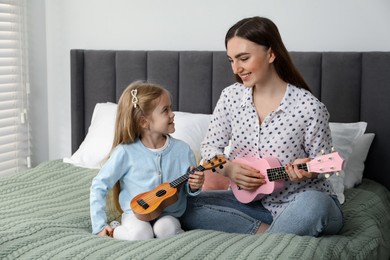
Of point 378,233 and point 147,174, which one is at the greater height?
point 147,174

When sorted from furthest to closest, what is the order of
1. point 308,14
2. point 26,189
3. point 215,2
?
point 215,2 < point 308,14 < point 26,189

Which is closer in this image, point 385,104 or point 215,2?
point 385,104

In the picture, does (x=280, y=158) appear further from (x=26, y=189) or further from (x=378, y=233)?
(x=26, y=189)

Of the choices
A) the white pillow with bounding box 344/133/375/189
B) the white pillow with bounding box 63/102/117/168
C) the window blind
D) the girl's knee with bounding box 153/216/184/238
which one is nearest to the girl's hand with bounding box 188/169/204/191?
the girl's knee with bounding box 153/216/184/238

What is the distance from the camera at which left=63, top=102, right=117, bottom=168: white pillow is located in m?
3.07

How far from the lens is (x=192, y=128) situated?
296 centimetres

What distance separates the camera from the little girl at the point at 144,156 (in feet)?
6.76

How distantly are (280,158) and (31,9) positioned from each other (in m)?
2.22

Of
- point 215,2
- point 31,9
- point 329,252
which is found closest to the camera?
point 329,252

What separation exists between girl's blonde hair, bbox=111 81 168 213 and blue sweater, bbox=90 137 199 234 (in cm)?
3

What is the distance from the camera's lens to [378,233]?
6.91 ft

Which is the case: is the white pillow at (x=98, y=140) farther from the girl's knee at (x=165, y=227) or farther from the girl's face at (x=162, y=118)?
the girl's knee at (x=165, y=227)

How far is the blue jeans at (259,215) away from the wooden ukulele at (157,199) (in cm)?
17

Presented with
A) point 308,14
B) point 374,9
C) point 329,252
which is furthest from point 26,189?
point 374,9
